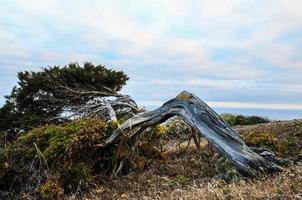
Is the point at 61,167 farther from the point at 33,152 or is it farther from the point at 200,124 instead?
the point at 200,124

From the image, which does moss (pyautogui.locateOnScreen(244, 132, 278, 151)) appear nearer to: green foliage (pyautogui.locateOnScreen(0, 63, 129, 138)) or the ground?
the ground

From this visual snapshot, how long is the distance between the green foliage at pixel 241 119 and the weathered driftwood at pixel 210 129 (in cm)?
1007

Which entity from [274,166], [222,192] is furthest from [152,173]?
[222,192]

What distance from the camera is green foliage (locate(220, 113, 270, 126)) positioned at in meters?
18.8

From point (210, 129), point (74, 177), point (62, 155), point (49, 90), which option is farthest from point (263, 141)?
point (49, 90)

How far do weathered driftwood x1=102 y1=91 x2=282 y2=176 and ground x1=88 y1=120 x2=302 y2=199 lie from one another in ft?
1.11

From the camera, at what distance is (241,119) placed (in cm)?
1923

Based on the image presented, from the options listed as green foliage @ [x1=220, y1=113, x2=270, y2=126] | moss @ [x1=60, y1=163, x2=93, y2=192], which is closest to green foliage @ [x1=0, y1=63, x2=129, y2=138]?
green foliage @ [x1=220, y1=113, x2=270, y2=126]

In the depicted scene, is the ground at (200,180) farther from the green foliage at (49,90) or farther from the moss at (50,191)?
the green foliage at (49,90)

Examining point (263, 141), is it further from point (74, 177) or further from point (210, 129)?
point (74, 177)

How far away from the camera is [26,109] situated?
16375mm

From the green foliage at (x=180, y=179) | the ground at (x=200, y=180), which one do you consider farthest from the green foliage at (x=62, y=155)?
the green foliage at (x=180, y=179)

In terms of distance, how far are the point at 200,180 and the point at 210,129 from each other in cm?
91

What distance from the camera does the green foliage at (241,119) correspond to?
18.8 m
